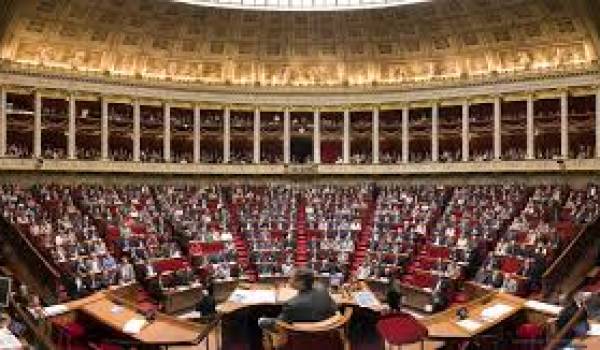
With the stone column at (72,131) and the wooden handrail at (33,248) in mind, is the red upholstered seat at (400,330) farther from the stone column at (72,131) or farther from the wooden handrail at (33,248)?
the stone column at (72,131)

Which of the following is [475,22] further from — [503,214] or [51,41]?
[51,41]

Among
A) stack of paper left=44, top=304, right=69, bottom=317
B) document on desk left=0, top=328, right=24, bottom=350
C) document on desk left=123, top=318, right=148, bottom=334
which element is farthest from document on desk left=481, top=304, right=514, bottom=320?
document on desk left=0, top=328, right=24, bottom=350

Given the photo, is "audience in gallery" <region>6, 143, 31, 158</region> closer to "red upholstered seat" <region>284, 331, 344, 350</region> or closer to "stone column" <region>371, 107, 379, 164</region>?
"stone column" <region>371, 107, 379, 164</region>

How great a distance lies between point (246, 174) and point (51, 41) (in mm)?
12817

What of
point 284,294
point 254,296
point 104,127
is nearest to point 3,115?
point 104,127

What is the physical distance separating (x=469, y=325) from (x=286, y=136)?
24754 mm

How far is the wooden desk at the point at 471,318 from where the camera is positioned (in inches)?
531

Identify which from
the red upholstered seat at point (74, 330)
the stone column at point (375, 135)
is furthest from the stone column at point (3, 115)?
the stone column at point (375, 135)

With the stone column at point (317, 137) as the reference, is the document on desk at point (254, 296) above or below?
below

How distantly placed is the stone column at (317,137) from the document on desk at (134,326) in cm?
2402

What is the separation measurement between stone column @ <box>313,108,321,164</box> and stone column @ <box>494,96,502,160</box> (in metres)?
10.1

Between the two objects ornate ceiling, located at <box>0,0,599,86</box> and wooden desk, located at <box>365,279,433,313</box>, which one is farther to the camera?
ornate ceiling, located at <box>0,0,599,86</box>

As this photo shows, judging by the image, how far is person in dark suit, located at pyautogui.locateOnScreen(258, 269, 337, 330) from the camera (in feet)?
24.2

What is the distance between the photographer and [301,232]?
2995 centimetres
